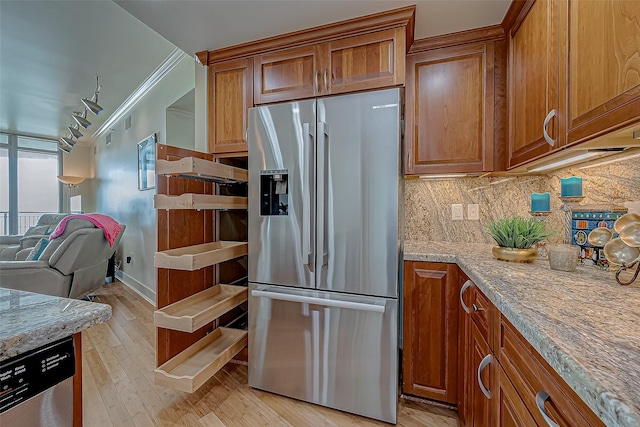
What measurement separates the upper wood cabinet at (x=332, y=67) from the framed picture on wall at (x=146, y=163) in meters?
2.21

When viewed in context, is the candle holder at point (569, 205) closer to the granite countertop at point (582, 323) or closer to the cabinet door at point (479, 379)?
the granite countertop at point (582, 323)

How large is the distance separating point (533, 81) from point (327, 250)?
4.33 ft

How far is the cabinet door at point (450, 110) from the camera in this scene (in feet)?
5.77

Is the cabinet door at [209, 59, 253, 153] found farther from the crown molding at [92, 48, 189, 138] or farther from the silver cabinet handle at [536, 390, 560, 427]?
the silver cabinet handle at [536, 390, 560, 427]

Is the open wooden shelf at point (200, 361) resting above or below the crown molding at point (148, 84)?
below

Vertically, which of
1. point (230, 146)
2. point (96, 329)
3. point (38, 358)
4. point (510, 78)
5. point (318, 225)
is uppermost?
point (510, 78)

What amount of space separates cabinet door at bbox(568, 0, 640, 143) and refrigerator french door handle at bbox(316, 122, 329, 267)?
1.07 m

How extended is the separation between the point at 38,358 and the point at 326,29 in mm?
1932

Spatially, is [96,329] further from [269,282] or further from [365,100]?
[365,100]

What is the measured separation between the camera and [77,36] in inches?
107

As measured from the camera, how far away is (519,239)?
1430 millimetres

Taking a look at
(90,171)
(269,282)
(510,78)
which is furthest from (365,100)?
(90,171)

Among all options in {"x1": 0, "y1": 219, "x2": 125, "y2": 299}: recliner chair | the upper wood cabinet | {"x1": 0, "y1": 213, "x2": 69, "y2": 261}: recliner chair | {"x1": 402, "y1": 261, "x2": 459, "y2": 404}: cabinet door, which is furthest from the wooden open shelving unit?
{"x1": 0, "y1": 213, "x2": 69, "y2": 261}: recliner chair

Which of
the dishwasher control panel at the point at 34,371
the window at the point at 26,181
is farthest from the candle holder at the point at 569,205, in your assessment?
the window at the point at 26,181
